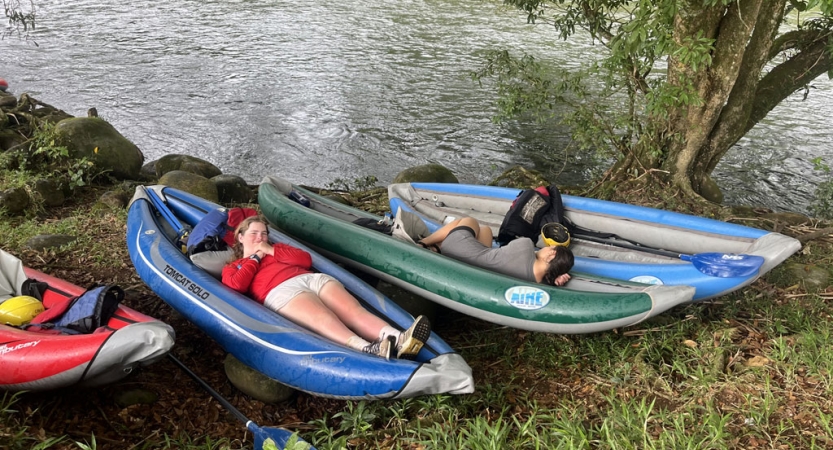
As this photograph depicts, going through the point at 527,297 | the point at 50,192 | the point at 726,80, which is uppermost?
the point at 726,80

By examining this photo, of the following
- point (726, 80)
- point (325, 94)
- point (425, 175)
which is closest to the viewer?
point (726, 80)

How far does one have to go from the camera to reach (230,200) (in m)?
6.34

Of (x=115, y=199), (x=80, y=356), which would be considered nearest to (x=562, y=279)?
(x=80, y=356)

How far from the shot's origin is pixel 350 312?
11.2 feet

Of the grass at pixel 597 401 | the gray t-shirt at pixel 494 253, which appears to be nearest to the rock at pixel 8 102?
the grass at pixel 597 401

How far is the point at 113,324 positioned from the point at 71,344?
35 centimetres

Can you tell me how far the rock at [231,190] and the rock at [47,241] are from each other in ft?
5.61

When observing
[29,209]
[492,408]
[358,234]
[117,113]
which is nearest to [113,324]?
[358,234]

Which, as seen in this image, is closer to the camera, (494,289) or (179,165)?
(494,289)

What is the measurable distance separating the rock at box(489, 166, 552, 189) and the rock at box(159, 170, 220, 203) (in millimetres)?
3130

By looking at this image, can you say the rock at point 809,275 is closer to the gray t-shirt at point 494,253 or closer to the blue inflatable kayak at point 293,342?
the gray t-shirt at point 494,253

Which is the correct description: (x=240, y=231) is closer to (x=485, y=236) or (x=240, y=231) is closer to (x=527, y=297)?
(x=485, y=236)

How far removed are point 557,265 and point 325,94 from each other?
805cm

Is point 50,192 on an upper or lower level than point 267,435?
lower
